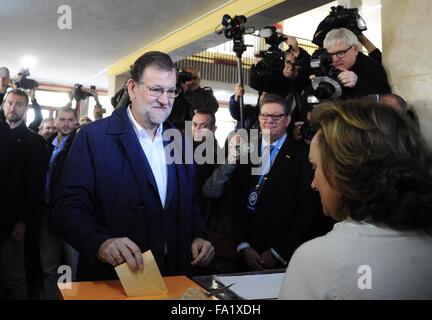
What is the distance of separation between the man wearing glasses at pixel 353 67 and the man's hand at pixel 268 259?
86 cm

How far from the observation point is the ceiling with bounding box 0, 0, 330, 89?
474 centimetres

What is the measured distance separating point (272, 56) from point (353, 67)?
554mm

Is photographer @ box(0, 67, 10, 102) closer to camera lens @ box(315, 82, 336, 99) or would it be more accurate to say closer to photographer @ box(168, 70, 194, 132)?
photographer @ box(168, 70, 194, 132)

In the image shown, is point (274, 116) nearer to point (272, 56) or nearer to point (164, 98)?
point (272, 56)

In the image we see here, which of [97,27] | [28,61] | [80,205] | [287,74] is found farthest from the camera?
[28,61]

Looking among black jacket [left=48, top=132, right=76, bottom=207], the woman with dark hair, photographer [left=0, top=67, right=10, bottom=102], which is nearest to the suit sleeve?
the woman with dark hair

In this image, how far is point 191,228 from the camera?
5.20 ft

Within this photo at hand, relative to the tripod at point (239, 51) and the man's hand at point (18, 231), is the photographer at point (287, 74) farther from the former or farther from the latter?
the man's hand at point (18, 231)

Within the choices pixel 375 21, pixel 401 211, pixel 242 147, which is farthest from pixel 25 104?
pixel 375 21

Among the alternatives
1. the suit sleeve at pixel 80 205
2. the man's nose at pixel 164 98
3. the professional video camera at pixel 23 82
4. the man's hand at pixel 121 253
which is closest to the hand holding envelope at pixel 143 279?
the man's hand at pixel 121 253

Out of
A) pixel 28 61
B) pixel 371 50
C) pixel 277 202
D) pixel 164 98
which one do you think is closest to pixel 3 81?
pixel 164 98

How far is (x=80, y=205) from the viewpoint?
1353mm

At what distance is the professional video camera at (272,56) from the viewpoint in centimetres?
240
